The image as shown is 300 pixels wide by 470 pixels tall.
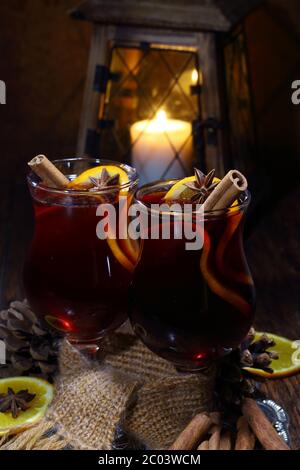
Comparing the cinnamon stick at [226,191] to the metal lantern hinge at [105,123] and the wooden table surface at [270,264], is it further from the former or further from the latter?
the metal lantern hinge at [105,123]

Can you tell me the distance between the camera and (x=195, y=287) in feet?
2.88

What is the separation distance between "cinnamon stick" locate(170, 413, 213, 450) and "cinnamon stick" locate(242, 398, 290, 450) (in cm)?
5

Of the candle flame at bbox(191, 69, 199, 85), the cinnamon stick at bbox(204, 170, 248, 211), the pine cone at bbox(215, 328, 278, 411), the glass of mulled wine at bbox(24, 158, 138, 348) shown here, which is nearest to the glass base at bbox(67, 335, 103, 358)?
the glass of mulled wine at bbox(24, 158, 138, 348)

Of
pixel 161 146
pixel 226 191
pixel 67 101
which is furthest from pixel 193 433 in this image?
pixel 67 101

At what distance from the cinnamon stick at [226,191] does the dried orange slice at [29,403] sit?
34 centimetres

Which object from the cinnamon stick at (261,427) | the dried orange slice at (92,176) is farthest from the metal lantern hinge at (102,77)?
the cinnamon stick at (261,427)

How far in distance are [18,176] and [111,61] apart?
31.7 inches

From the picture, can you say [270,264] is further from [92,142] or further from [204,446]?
[204,446]

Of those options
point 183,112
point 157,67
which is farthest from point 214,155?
point 157,67

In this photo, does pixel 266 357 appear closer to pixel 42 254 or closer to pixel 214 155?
pixel 42 254

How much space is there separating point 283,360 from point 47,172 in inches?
16.8

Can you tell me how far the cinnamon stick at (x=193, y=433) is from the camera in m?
0.85

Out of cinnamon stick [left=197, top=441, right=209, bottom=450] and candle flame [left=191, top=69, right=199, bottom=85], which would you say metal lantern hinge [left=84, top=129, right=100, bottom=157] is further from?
cinnamon stick [left=197, top=441, right=209, bottom=450]

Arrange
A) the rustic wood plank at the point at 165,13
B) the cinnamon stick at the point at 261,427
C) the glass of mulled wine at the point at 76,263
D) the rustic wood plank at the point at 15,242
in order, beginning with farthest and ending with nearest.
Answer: the rustic wood plank at the point at 165,13 < the rustic wood plank at the point at 15,242 < the glass of mulled wine at the point at 76,263 < the cinnamon stick at the point at 261,427
